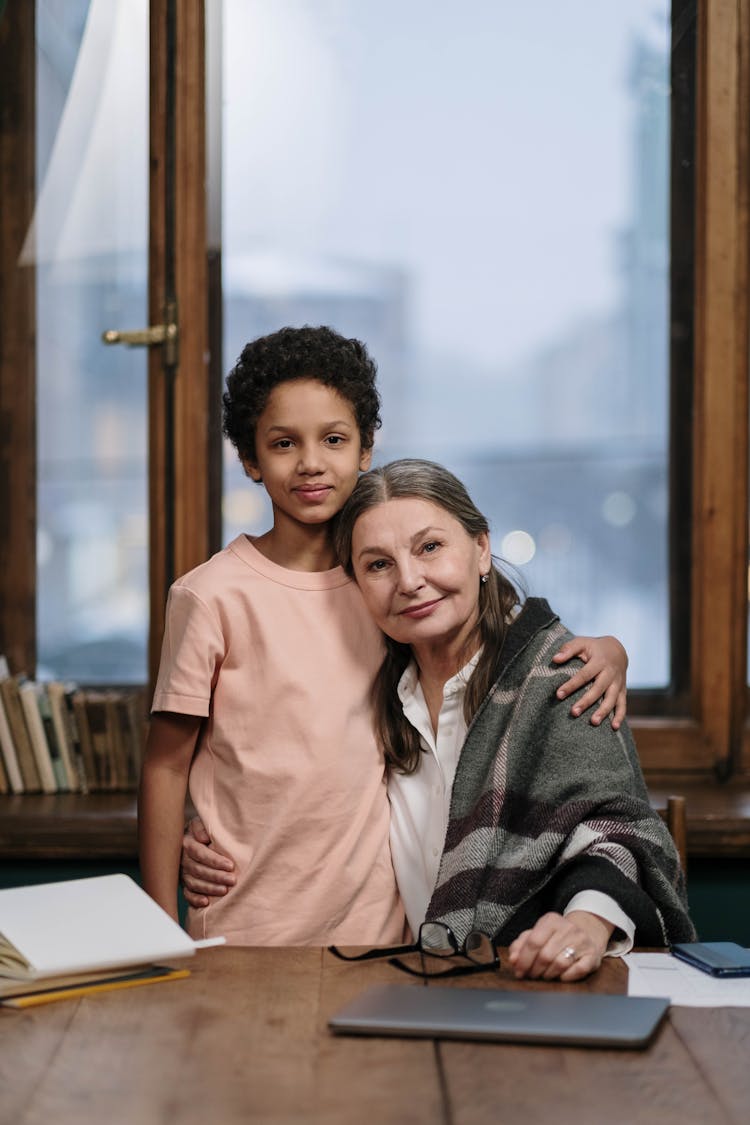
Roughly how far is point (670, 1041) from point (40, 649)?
2.06m

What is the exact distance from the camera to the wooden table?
1040 mm

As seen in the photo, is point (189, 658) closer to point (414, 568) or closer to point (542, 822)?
point (414, 568)

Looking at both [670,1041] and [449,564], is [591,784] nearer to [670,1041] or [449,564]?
[449,564]

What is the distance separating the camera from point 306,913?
1.84m

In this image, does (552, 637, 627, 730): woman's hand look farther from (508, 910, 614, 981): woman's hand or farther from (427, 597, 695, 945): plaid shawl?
(508, 910, 614, 981): woman's hand

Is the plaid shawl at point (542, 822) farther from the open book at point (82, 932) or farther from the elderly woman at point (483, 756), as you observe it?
the open book at point (82, 932)

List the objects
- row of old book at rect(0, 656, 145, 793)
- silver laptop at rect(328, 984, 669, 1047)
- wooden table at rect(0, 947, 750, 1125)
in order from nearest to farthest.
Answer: wooden table at rect(0, 947, 750, 1125) < silver laptop at rect(328, 984, 669, 1047) < row of old book at rect(0, 656, 145, 793)

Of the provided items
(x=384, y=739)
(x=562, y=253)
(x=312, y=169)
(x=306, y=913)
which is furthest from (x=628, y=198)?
(x=306, y=913)

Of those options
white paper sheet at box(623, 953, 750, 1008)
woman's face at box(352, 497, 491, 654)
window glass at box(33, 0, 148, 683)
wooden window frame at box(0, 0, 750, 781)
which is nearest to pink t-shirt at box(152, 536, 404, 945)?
woman's face at box(352, 497, 491, 654)

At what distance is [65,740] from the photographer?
107 inches

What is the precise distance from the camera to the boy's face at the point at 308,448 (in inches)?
74.0

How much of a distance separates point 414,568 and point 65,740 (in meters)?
1.21

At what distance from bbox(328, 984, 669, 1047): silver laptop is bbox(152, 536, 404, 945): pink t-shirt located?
0.53m

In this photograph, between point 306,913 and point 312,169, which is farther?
point 312,169
